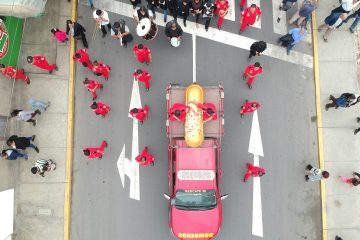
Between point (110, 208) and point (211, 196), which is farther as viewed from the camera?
point (110, 208)

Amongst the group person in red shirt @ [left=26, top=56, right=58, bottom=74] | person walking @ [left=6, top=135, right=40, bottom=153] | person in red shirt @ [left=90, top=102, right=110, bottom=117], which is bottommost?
person walking @ [left=6, top=135, right=40, bottom=153]

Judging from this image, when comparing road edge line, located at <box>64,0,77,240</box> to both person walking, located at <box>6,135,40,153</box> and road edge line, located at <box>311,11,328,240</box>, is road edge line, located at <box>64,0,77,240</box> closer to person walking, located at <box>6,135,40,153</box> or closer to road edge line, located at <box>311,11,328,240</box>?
person walking, located at <box>6,135,40,153</box>

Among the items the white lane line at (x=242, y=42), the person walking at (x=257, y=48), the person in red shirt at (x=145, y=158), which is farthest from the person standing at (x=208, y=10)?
the person in red shirt at (x=145, y=158)

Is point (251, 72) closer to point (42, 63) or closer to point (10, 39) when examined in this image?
→ point (42, 63)

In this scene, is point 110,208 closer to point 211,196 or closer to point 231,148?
point 211,196

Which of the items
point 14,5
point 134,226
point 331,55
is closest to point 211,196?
point 134,226

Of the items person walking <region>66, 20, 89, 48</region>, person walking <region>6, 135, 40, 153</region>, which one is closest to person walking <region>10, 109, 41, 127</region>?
person walking <region>6, 135, 40, 153</region>

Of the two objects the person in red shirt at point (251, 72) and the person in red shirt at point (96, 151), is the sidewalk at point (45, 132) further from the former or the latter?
the person in red shirt at point (251, 72)
